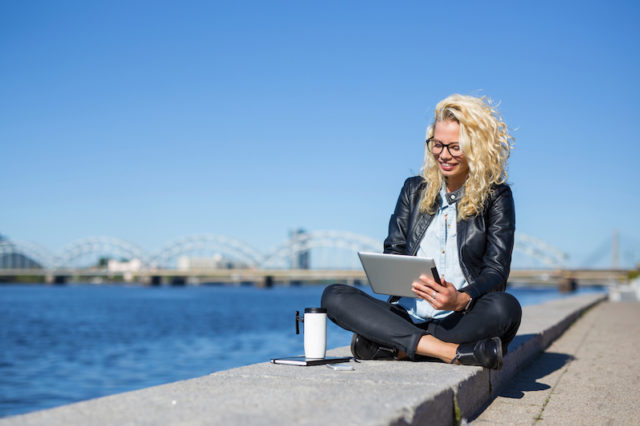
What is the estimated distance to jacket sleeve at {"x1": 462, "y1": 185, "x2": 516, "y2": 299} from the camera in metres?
3.01

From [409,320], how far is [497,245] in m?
0.61

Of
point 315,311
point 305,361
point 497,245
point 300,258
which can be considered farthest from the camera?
point 300,258

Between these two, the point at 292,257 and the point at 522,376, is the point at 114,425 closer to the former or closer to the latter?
the point at 522,376

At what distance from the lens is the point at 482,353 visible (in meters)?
2.79

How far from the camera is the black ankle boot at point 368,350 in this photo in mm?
3156

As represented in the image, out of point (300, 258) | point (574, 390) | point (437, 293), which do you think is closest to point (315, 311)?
point (437, 293)

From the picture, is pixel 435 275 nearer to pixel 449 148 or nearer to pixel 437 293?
pixel 437 293

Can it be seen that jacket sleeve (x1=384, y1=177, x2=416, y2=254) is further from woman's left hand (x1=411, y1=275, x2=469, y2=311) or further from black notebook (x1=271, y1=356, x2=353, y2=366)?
black notebook (x1=271, y1=356, x2=353, y2=366)

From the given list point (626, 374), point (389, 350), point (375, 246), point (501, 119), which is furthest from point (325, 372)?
point (375, 246)

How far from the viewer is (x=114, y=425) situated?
1.62m

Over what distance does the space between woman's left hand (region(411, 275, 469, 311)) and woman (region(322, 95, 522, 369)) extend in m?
0.05

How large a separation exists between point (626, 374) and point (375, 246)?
283 feet

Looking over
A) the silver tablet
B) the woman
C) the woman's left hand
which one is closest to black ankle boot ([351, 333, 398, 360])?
the woman

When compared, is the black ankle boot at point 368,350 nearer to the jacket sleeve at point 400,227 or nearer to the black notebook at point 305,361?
the black notebook at point 305,361
